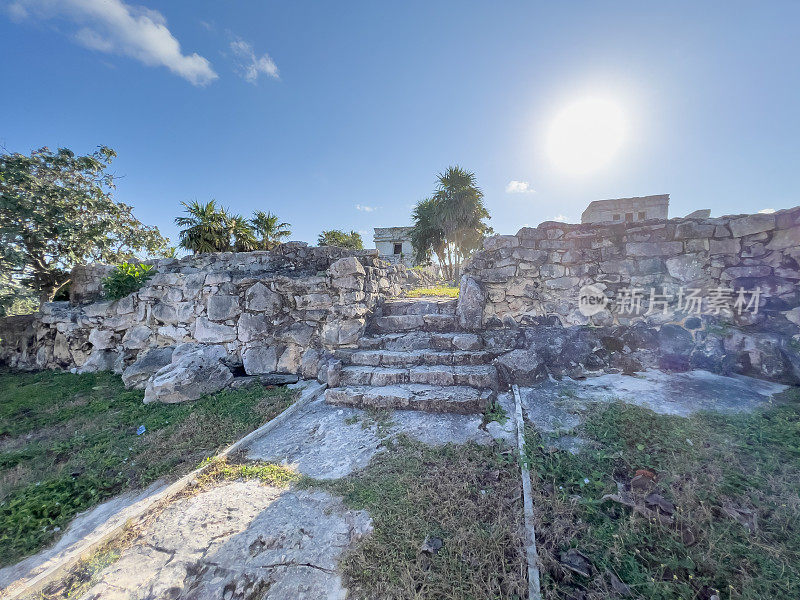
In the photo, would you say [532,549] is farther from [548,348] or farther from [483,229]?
[483,229]

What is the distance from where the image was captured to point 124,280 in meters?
5.75

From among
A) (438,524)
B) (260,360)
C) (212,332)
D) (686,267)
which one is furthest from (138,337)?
(686,267)

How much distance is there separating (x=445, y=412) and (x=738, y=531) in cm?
228

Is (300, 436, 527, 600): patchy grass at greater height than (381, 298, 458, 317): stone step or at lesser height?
lesser

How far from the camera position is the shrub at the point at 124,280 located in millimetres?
5711

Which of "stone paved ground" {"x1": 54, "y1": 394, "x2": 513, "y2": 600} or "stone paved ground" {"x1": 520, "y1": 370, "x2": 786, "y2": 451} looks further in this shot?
"stone paved ground" {"x1": 520, "y1": 370, "x2": 786, "y2": 451}

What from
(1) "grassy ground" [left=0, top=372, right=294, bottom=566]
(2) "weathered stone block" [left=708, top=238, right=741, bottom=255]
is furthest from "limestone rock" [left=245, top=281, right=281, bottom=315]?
(2) "weathered stone block" [left=708, top=238, right=741, bottom=255]

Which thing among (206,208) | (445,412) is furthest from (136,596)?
(206,208)

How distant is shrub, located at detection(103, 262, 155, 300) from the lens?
571 centimetres

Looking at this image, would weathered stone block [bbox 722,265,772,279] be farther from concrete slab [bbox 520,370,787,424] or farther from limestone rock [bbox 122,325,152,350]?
limestone rock [bbox 122,325,152,350]

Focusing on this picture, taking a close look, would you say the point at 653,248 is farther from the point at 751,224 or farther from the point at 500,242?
the point at 500,242

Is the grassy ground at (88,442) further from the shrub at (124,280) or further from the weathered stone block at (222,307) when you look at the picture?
the shrub at (124,280)

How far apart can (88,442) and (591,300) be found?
23.4 ft

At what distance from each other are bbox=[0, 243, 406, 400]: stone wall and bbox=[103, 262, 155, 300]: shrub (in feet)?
0.61
